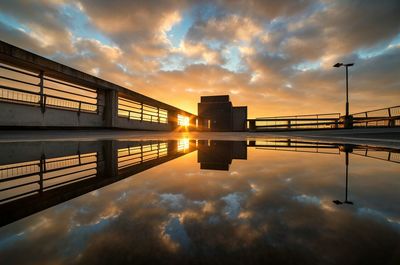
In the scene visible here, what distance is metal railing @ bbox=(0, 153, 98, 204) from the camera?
4.34 feet

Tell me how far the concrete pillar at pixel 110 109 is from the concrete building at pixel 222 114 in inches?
1185

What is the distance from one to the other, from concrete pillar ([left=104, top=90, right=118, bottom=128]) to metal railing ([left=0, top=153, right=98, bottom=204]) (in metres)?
8.47

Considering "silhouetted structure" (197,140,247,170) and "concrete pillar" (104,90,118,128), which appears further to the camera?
"concrete pillar" (104,90,118,128)

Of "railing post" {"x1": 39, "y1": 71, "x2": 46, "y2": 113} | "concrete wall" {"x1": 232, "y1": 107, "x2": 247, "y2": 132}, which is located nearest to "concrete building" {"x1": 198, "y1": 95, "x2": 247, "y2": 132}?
"concrete wall" {"x1": 232, "y1": 107, "x2": 247, "y2": 132}

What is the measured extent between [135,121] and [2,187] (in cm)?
1189

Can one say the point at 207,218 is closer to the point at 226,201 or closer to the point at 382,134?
the point at 226,201

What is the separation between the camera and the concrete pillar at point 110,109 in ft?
33.6

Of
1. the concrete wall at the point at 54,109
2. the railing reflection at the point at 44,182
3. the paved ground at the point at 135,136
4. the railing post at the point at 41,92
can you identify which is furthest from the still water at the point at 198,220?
the railing post at the point at 41,92

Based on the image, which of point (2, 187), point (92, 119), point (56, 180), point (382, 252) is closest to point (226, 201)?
point (382, 252)

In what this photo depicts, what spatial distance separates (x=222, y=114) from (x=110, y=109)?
107ft

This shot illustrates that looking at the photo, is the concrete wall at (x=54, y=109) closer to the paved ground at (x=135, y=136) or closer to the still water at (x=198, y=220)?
the paved ground at (x=135, y=136)

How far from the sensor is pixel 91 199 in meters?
1.17

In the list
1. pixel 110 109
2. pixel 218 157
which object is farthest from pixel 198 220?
pixel 110 109

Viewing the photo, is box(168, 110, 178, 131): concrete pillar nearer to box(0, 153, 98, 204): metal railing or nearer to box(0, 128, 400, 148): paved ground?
box(0, 128, 400, 148): paved ground
